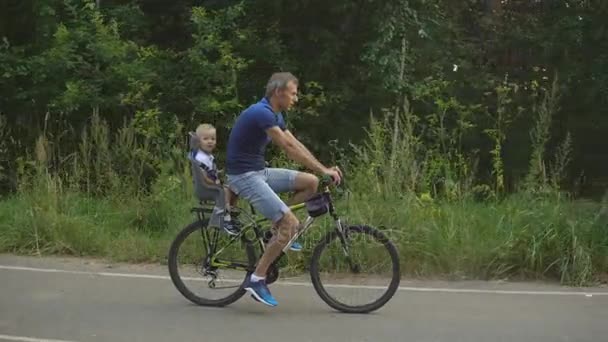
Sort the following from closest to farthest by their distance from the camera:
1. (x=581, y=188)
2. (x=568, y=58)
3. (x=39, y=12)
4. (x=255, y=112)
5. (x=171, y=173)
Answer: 1. (x=255, y=112)
2. (x=171, y=173)
3. (x=581, y=188)
4. (x=39, y=12)
5. (x=568, y=58)

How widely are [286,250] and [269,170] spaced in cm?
69

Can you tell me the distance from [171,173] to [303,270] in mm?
3318

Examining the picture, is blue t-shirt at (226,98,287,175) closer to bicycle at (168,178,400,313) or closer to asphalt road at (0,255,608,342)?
bicycle at (168,178,400,313)

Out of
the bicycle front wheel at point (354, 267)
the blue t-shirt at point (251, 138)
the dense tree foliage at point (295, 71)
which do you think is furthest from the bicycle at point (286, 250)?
the dense tree foliage at point (295, 71)

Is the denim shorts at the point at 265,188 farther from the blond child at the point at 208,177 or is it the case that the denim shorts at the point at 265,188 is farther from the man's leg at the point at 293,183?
the blond child at the point at 208,177

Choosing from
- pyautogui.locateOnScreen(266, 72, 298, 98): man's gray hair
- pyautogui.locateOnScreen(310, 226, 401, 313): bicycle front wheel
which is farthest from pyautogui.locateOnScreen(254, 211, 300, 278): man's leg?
pyautogui.locateOnScreen(266, 72, 298, 98): man's gray hair

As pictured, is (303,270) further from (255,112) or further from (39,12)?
(39,12)

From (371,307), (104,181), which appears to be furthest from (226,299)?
(104,181)

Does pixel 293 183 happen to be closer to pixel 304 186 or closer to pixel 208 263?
pixel 304 186

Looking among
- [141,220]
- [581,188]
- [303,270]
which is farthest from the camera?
[581,188]

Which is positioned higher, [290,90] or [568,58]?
[568,58]

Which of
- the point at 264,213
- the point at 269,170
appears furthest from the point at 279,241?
the point at 269,170

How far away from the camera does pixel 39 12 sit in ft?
48.5

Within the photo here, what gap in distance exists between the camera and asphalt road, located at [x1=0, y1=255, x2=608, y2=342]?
6270 mm
